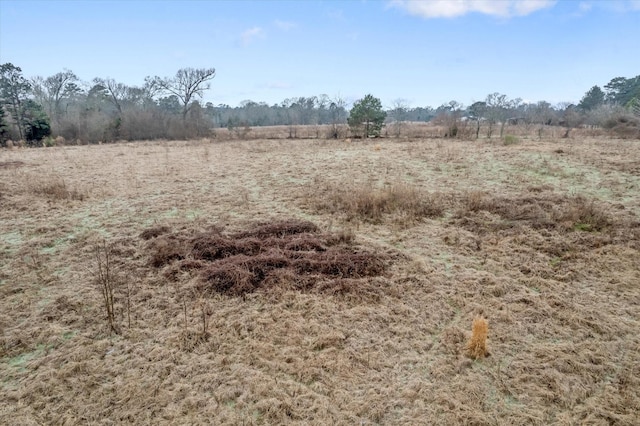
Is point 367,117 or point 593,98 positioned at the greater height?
point 593,98

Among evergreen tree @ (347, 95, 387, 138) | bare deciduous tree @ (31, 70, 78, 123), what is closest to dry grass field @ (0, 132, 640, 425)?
evergreen tree @ (347, 95, 387, 138)

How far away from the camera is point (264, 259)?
18.8 feet

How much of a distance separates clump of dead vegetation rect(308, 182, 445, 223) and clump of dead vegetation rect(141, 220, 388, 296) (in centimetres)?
157

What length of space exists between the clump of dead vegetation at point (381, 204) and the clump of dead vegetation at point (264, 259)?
1570 millimetres

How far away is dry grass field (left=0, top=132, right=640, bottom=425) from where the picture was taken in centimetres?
314

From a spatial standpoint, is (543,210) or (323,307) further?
(543,210)

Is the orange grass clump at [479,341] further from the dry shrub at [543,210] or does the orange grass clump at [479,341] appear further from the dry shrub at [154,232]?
the dry shrub at [154,232]

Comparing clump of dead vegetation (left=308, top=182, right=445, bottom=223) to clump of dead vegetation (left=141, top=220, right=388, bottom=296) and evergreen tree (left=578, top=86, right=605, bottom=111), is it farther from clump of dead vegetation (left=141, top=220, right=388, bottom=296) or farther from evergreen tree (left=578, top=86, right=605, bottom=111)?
evergreen tree (left=578, top=86, right=605, bottom=111)

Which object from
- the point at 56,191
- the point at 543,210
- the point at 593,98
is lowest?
the point at 543,210

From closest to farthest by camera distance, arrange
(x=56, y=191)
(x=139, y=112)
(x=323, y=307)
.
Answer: (x=323, y=307) → (x=56, y=191) → (x=139, y=112)

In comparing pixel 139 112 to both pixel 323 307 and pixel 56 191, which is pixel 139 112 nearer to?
pixel 56 191

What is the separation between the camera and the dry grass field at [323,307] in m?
3.14

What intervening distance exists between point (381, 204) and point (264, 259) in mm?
3929

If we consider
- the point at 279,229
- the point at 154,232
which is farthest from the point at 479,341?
the point at 154,232
